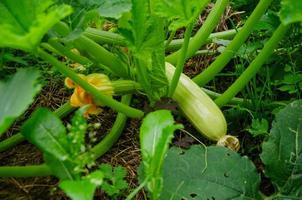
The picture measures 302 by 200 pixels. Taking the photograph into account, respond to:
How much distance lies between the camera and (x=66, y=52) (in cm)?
164

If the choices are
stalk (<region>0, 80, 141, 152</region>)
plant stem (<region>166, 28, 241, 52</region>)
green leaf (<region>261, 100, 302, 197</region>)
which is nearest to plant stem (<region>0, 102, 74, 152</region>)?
stalk (<region>0, 80, 141, 152</region>)

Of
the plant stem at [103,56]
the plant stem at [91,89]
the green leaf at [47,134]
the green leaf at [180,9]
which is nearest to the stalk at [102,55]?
the plant stem at [103,56]

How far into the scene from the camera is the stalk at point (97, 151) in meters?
1.66

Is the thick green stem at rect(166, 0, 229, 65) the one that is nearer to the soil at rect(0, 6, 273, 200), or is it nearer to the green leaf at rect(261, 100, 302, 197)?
the soil at rect(0, 6, 273, 200)

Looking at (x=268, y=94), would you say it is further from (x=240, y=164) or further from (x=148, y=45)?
(x=148, y=45)

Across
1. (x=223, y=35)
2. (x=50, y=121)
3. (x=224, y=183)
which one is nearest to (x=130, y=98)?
(x=223, y=35)

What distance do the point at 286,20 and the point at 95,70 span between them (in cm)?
90

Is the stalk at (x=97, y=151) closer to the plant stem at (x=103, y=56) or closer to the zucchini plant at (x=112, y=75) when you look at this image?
the zucchini plant at (x=112, y=75)

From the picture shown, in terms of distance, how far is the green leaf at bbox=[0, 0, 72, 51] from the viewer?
3.84 ft

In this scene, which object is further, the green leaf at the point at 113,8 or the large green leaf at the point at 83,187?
the green leaf at the point at 113,8

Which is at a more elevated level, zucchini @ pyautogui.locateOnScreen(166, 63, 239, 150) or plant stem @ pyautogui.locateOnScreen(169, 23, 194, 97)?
plant stem @ pyautogui.locateOnScreen(169, 23, 194, 97)

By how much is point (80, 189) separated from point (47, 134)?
0.21 metres

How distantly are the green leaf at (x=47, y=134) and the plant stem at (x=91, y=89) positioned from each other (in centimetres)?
14

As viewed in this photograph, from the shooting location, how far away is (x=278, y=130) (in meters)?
1.64
